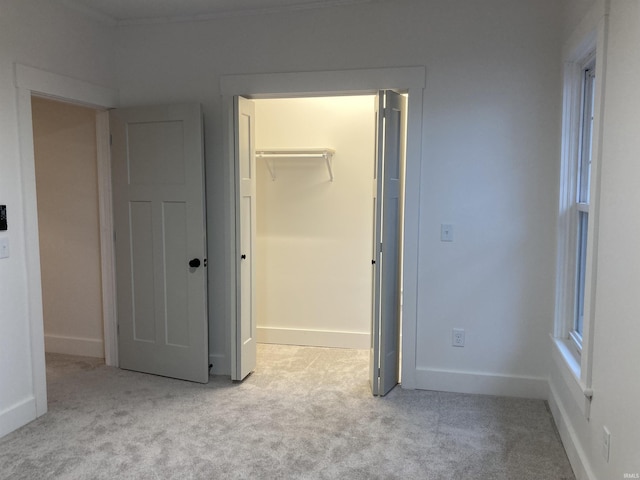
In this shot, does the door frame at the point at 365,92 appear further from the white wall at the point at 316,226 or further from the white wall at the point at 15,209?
the white wall at the point at 15,209

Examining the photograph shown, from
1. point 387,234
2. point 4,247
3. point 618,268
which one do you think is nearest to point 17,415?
point 4,247

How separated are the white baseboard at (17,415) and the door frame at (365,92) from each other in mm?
1222

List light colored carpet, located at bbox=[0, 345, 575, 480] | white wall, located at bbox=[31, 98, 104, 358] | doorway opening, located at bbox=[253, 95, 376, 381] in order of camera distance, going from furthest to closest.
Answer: doorway opening, located at bbox=[253, 95, 376, 381] < white wall, located at bbox=[31, 98, 104, 358] < light colored carpet, located at bbox=[0, 345, 575, 480]

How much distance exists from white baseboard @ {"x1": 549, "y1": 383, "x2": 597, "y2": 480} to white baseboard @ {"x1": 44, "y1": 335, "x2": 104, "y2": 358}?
10.9 feet

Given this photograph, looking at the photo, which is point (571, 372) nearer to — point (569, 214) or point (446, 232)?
point (569, 214)

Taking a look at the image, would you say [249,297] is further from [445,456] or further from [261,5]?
[261,5]

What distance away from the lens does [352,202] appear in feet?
14.0

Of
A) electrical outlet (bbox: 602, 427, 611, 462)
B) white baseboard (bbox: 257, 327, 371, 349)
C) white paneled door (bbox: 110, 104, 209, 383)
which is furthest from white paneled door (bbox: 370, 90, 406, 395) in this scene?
electrical outlet (bbox: 602, 427, 611, 462)

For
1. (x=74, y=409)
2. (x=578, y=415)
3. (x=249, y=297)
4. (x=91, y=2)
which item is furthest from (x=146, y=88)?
(x=578, y=415)

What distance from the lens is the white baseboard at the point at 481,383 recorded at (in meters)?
3.25

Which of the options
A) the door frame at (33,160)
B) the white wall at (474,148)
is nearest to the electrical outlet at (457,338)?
the white wall at (474,148)

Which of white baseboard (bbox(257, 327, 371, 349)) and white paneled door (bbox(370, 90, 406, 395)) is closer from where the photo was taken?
white paneled door (bbox(370, 90, 406, 395))

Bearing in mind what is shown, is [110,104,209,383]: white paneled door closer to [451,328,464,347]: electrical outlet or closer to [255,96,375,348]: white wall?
[255,96,375,348]: white wall

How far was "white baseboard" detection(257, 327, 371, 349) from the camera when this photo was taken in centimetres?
436
